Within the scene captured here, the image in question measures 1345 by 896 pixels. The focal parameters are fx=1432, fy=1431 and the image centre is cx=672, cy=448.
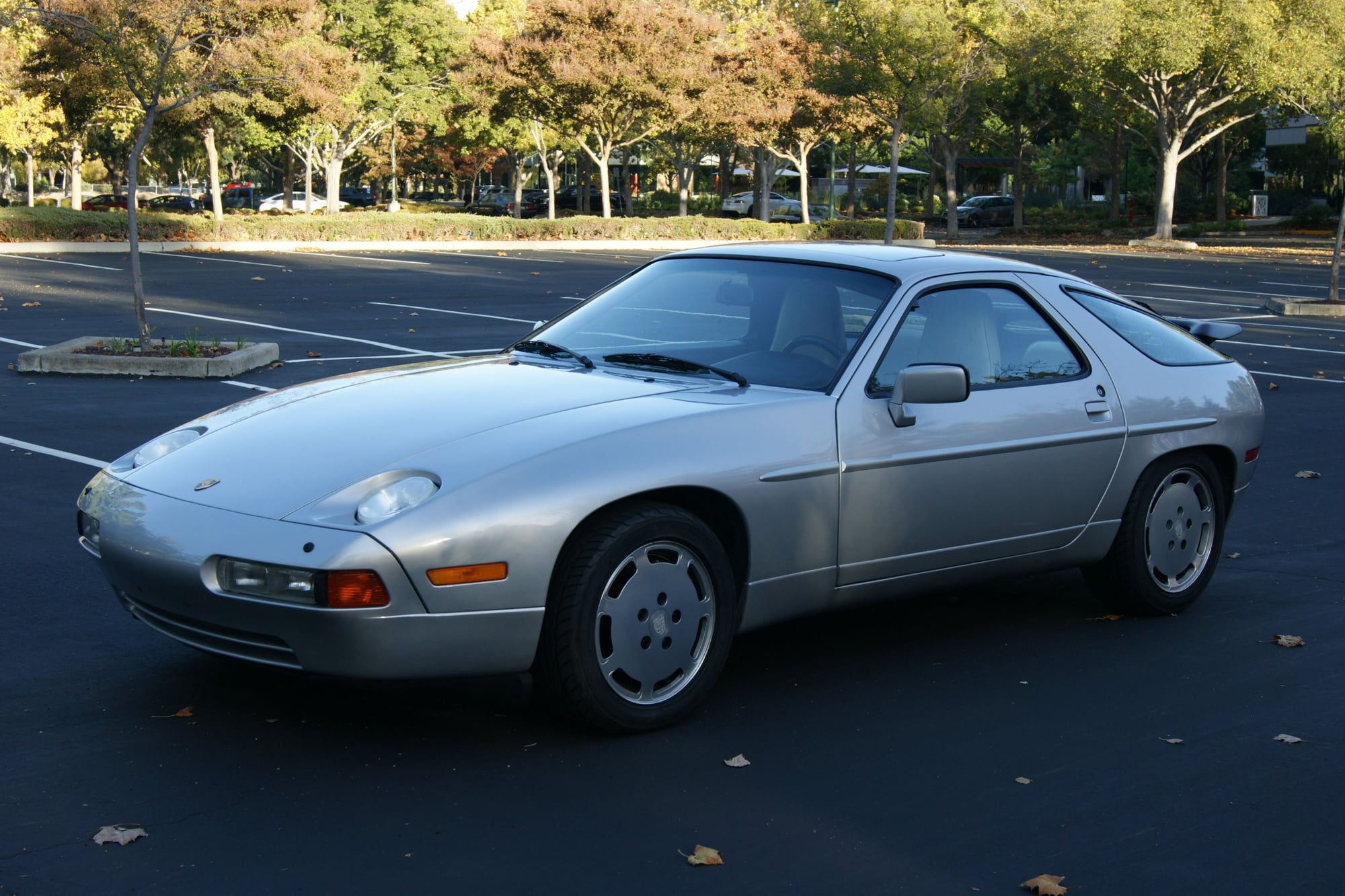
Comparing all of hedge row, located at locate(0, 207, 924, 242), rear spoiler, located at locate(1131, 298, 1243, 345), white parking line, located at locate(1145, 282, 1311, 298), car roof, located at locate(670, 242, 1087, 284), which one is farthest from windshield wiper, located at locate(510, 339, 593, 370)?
hedge row, located at locate(0, 207, 924, 242)

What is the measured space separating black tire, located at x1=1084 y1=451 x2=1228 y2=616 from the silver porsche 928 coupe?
0.05ft

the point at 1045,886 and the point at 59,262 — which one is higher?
the point at 59,262

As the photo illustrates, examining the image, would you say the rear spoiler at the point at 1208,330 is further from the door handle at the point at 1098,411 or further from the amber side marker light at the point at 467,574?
the amber side marker light at the point at 467,574

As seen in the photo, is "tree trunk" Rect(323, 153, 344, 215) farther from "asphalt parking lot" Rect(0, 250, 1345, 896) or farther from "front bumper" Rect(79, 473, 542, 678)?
"front bumper" Rect(79, 473, 542, 678)

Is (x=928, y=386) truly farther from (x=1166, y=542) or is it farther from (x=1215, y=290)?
(x=1215, y=290)

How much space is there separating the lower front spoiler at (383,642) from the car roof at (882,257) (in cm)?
204

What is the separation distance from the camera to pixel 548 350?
5621mm

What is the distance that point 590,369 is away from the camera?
5238mm

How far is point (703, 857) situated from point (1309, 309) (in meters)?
21.6

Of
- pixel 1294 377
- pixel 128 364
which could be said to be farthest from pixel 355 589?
pixel 1294 377

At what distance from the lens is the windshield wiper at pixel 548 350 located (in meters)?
5.39

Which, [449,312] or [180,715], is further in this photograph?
[449,312]

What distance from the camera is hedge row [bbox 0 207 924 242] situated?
35.1 meters

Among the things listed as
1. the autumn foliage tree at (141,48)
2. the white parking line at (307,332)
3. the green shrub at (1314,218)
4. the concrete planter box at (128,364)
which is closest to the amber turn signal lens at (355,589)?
the concrete planter box at (128,364)
